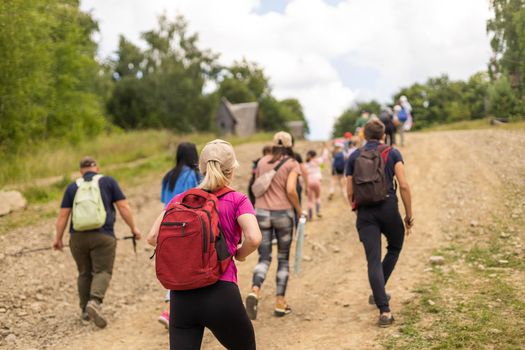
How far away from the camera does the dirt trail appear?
5797mm

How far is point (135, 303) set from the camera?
25.3 feet

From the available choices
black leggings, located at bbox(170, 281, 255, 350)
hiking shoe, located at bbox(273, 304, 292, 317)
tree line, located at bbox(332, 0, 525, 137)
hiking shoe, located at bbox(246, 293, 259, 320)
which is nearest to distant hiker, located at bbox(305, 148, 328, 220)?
tree line, located at bbox(332, 0, 525, 137)

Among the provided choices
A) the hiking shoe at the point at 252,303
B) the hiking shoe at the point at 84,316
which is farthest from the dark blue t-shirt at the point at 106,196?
the hiking shoe at the point at 252,303

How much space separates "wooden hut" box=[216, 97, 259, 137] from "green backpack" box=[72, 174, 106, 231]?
54.4m

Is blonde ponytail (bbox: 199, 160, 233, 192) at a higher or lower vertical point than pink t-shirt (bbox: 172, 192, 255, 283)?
higher

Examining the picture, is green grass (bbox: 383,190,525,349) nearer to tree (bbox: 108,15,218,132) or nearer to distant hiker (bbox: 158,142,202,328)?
distant hiker (bbox: 158,142,202,328)

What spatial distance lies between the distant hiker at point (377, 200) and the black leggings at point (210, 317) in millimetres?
2440

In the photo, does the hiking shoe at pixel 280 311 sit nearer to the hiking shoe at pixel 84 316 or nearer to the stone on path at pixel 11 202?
the hiking shoe at pixel 84 316

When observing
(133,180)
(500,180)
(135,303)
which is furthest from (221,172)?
(133,180)

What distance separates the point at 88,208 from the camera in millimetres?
6129

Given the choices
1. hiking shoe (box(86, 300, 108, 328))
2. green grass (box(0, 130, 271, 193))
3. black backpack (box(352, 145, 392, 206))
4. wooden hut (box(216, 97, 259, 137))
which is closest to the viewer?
black backpack (box(352, 145, 392, 206))

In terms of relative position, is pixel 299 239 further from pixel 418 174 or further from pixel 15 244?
pixel 418 174

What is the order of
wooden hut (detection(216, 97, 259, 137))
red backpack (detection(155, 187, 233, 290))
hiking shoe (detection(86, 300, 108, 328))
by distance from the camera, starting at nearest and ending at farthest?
red backpack (detection(155, 187, 233, 290)) → hiking shoe (detection(86, 300, 108, 328)) → wooden hut (detection(216, 97, 259, 137))

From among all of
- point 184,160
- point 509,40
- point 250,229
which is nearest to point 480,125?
point 509,40
